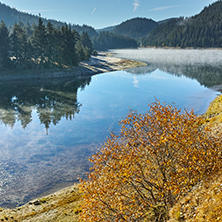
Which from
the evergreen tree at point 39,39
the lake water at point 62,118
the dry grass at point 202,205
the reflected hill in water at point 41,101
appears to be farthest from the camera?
the evergreen tree at point 39,39

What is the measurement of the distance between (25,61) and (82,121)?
76831 millimetres

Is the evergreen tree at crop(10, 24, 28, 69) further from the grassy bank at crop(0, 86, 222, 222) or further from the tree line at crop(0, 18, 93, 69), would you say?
the grassy bank at crop(0, 86, 222, 222)

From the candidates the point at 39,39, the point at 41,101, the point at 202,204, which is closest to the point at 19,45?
the point at 39,39

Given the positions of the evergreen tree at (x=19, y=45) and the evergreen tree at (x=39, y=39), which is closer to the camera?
the evergreen tree at (x=19, y=45)

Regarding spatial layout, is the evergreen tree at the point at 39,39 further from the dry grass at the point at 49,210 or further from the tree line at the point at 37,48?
the dry grass at the point at 49,210

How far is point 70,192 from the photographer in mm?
25641

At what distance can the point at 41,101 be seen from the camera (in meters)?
70.7

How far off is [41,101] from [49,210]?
175 ft

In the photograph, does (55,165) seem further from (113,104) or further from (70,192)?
(113,104)

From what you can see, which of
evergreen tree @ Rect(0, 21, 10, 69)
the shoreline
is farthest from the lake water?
evergreen tree @ Rect(0, 21, 10, 69)

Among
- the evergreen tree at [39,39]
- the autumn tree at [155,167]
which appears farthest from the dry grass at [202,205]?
the evergreen tree at [39,39]

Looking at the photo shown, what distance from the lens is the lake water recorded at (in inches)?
1192

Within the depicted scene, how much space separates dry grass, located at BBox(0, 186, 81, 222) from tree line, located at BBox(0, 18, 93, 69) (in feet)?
328

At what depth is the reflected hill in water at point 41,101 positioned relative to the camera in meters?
54.9
